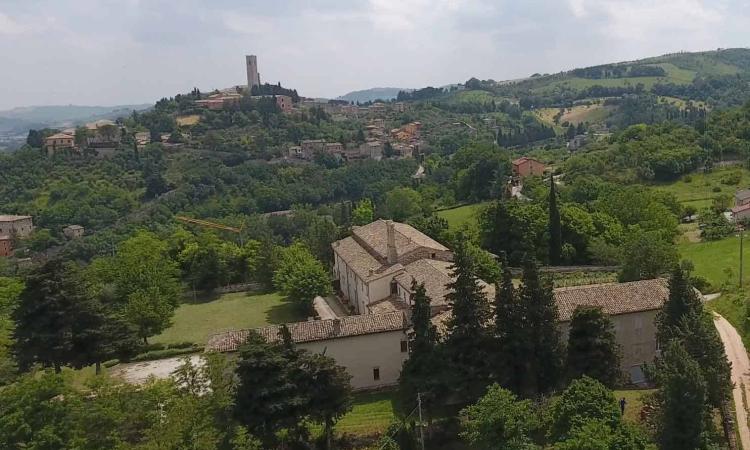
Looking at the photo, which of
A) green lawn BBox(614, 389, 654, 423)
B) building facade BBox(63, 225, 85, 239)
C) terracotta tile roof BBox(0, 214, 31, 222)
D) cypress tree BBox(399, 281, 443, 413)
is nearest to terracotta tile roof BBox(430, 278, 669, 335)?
cypress tree BBox(399, 281, 443, 413)

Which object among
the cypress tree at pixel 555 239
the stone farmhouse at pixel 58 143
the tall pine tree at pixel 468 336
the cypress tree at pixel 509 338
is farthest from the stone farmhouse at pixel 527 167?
the stone farmhouse at pixel 58 143

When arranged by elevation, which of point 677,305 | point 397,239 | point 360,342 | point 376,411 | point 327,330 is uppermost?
point 397,239

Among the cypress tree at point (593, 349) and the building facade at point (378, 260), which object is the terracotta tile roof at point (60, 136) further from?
the cypress tree at point (593, 349)

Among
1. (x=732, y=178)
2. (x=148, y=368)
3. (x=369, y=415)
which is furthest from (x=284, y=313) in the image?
(x=732, y=178)

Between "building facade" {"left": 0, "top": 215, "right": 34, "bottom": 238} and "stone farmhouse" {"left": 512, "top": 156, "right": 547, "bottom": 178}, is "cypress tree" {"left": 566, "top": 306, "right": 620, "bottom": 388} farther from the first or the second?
"building facade" {"left": 0, "top": 215, "right": 34, "bottom": 238}

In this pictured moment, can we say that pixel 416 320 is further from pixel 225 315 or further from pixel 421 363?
pixel 225 315

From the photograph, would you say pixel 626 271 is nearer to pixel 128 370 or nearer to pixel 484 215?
pixel 484 215

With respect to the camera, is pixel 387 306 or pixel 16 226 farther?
pixel 16 226
